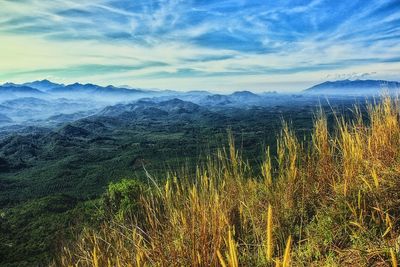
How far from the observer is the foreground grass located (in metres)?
2.82

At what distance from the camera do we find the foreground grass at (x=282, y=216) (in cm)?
282

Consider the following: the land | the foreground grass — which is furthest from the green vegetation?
the foreground grass

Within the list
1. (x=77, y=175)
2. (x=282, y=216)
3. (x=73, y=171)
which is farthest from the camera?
(x=73, y=171)

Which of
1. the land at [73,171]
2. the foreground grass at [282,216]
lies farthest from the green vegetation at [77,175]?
the foreground grass at [282,216]

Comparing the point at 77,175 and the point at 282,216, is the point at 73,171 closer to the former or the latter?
the point at 77,175

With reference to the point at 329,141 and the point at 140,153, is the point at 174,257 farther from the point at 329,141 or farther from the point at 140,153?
the point at 140,153

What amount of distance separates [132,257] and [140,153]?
14229cm

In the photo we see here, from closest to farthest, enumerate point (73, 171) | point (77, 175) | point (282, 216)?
point (282, 216) → point (77, 175) → point (73, 171)

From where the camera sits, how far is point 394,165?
13.1 ft

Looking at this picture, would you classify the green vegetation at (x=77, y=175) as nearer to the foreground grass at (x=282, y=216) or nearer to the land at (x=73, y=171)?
the land at (x=73, y=171)

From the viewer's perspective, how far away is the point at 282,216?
3910 mm

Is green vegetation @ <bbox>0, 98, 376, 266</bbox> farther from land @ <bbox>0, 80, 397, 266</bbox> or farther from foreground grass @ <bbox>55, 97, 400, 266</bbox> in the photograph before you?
foreground grass @ <bbox>55, 97, 400, 266</bbox>

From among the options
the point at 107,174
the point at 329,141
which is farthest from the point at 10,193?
the point at 329,141

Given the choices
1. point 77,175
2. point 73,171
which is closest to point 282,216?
point 77,175
